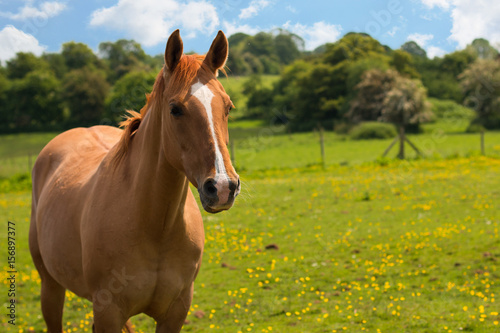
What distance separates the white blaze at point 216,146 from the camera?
187cm

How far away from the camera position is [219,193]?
1866mm

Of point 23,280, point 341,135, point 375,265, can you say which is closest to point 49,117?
point 341,135

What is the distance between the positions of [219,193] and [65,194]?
6.82 feet

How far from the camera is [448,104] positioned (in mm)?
41312

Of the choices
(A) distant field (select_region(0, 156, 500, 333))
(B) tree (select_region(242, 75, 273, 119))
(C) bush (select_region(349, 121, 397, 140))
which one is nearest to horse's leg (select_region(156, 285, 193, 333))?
(A) distant field (select_region(0, 156, 500, 333))

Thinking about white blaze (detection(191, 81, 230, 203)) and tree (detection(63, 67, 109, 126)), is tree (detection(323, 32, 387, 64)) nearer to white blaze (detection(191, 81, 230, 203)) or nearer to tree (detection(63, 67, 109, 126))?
tree (detection(63, 67, 109, 126))

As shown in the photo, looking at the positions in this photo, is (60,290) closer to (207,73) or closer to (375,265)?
(207,73)

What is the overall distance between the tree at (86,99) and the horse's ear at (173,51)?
3853 cm

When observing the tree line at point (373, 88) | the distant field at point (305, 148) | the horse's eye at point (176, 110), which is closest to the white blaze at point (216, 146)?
the horse's eye at point (176, 110)

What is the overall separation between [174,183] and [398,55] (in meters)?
46.3

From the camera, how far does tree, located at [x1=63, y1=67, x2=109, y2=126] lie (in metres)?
39.4

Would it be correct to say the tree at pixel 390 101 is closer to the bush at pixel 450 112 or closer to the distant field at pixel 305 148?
the distant field at pixel 305 148

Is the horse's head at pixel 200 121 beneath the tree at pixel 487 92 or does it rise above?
beneath

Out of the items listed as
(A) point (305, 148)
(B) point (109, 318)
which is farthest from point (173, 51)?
(A) point (305, 148)
